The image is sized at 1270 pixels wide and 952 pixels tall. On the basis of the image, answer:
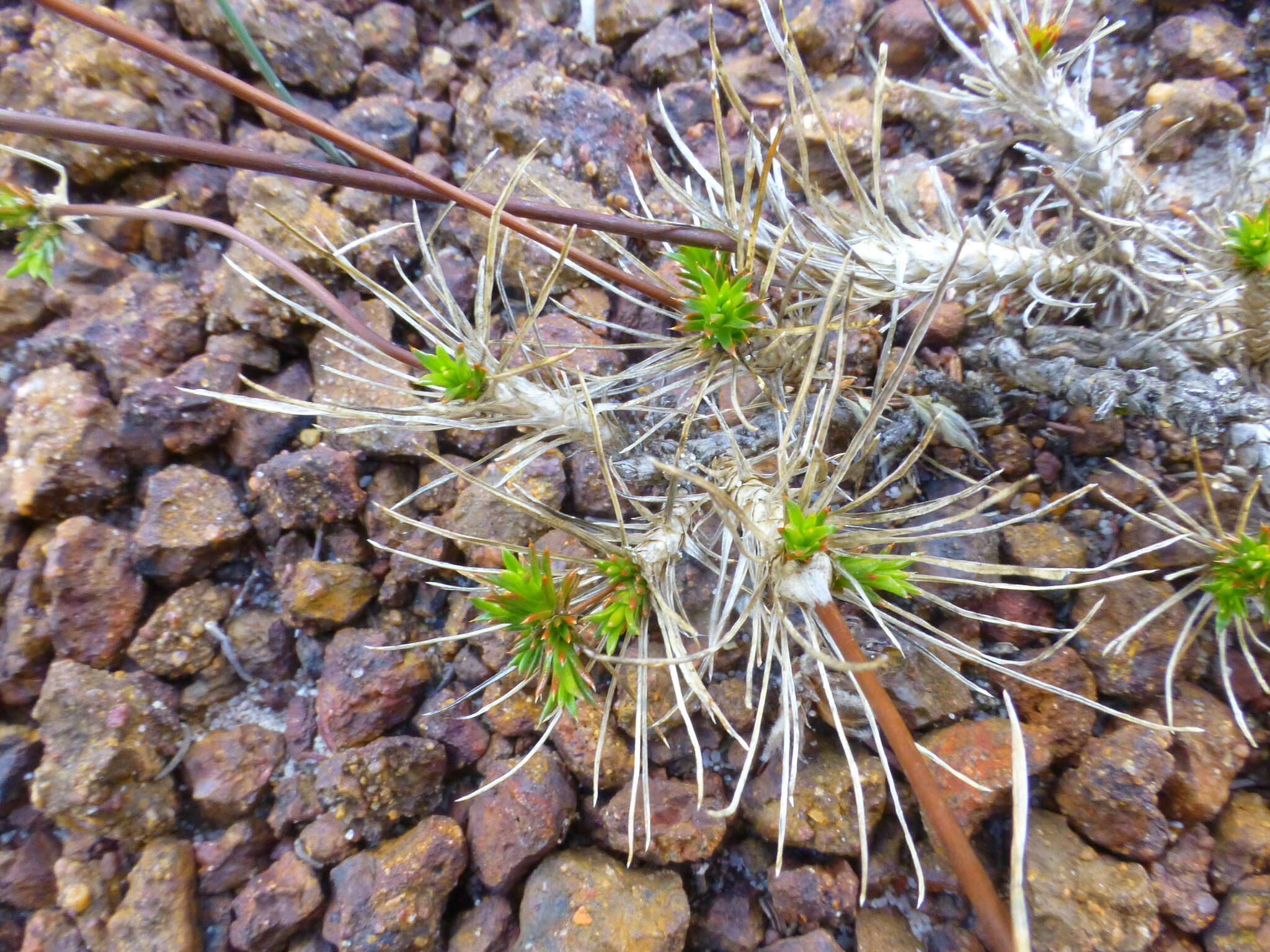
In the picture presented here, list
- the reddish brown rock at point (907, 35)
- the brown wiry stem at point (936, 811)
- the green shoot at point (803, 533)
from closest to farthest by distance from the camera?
the brown wiry stem at point (936, 811) → the green shoot at point (803, 533) → the reddish brown rock at point (907, 35)

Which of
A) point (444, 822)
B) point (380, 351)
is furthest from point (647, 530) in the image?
point (444, 822)

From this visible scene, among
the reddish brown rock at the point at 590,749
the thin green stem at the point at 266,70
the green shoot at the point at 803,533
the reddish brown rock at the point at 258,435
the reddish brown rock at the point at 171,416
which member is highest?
the thin green stem at the point at 266,70

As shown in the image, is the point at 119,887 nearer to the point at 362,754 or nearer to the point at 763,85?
the point at 362,754

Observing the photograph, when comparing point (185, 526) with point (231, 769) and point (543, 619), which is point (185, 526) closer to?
point (231, 769)

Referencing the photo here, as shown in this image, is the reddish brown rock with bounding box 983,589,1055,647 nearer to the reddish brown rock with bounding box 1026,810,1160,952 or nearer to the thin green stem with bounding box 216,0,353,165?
the reddish brown rock with bounding box 1026,810,1160,952

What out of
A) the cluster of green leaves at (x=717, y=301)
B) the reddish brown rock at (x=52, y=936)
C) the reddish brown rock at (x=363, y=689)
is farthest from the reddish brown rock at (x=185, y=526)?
the cluster of green leaves at (x=717, y=301)

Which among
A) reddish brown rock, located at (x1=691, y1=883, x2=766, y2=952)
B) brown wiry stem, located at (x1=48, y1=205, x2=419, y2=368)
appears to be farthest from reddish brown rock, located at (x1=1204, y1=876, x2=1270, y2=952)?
brown wiry stem, located at (x1=48, y1=205, x2=419, y2=368)

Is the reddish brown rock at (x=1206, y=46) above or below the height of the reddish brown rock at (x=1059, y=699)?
above

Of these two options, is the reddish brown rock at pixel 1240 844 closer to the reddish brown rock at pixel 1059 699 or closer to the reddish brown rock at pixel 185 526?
the reddish brown rock at pixel 1059 699
